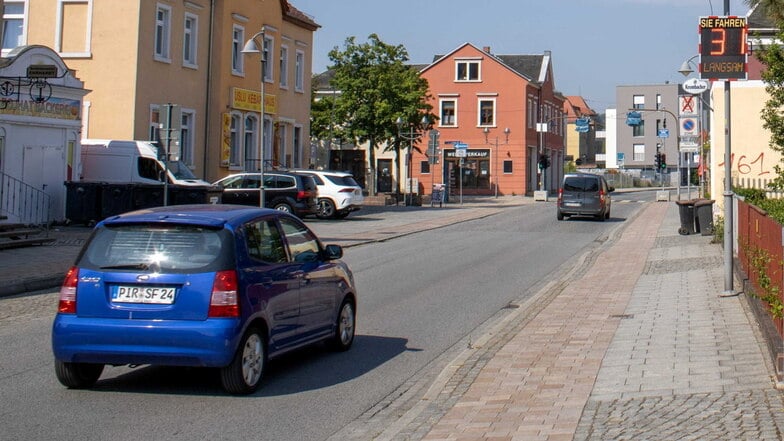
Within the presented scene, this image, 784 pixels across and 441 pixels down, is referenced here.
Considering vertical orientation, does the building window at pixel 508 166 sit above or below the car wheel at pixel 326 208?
above

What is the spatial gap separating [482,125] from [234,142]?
38220mm

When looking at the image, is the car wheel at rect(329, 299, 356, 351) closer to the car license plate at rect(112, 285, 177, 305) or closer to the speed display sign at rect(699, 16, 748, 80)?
the car license plate at rect(112, 285, 177, 305)

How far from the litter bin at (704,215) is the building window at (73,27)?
65.0 ft

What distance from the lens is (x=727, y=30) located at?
44.6 ft

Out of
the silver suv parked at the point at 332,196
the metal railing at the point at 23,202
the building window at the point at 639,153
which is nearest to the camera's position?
the metal railing at the point at 23,202

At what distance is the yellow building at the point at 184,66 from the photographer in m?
32.6

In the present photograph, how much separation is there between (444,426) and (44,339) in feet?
19.3

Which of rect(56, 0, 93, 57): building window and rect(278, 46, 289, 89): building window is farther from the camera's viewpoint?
rect(278, 46, 289, 89): building window

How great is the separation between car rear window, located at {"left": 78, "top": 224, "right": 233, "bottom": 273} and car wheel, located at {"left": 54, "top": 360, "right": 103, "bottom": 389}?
850mm

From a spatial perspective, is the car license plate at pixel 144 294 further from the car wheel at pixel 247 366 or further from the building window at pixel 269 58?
the building window at pixel 269 58

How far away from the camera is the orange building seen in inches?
2928

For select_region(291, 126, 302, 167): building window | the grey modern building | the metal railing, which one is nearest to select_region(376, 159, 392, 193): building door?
select_region(291, 126, 302, 167): building window

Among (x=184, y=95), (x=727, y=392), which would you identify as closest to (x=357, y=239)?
(x=184, y=95)

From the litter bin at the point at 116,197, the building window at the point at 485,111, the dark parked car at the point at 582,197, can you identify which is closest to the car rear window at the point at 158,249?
the litter bin at the point at 116,197
